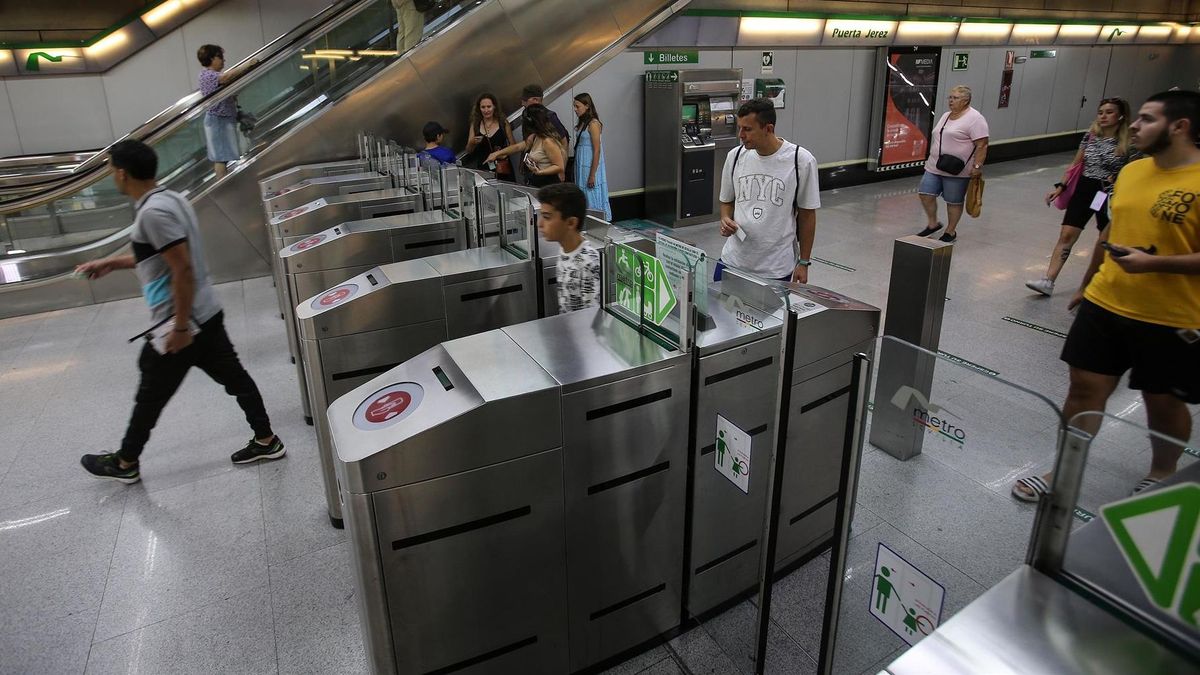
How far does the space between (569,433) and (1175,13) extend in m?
18.5

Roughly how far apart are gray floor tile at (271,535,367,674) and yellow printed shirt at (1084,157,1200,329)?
2.76m

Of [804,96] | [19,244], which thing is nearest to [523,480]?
[19,244]

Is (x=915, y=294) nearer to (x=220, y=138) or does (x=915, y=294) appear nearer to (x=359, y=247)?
(x=359, y=247)

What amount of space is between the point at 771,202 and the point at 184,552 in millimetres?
2892

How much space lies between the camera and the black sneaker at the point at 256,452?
3.53m

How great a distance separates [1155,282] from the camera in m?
2.43

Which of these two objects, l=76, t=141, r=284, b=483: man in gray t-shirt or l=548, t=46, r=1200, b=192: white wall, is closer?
l=76, t=141, r=284, b=483: man in gray t-shirt

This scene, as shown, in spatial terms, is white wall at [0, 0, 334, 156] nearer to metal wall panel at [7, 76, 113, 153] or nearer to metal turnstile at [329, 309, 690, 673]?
metal wall panel at [7, 76, 113, 153]

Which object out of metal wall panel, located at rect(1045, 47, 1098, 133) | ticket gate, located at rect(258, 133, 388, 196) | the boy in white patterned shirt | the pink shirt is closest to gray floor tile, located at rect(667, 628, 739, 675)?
the boy in white patterned shirt

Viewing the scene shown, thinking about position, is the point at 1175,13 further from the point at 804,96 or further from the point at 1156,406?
the point at 1156,406

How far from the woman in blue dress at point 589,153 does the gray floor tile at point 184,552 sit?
337 centimetres

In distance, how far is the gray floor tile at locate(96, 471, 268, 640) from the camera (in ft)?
8.59

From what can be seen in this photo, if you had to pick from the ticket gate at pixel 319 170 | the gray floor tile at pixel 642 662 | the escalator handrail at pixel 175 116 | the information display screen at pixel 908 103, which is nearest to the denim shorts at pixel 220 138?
the escalator handrail at pixel 175 116

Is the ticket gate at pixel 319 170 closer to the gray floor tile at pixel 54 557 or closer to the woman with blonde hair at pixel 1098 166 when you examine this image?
the gray floor tile at pixel 54 557
